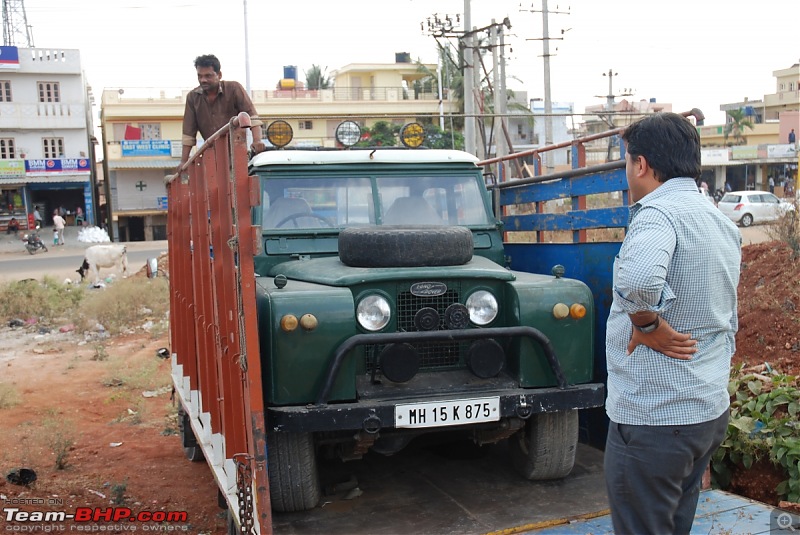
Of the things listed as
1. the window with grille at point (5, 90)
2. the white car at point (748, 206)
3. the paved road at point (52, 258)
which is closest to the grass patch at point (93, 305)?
the paved road at point (52, 258)

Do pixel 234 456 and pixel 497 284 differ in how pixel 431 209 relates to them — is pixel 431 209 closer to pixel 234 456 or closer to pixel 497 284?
pixel 497 284

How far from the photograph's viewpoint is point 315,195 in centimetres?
534

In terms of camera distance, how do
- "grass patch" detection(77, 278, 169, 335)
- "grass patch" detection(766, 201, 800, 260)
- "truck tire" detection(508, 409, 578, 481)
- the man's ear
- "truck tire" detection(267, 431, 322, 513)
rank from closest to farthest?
the man's ear < "truck tire" detection(267, 431, 322, 513) < "truck tire" detection(508, 409, 578, 481) < "grass patch" detection(766, 201, 800, 260) < "grass patch" detection(77, 278, 169, 335)

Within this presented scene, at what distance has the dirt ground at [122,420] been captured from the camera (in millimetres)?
5598

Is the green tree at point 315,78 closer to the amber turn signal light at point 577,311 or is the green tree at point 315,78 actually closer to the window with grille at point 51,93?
the window with grille at point 51,93

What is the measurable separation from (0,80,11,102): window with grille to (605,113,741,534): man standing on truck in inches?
1650

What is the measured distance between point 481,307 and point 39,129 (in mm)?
39710

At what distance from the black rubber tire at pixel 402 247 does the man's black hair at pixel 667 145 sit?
1.94 metres

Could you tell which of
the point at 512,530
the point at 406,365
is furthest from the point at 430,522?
the point at 406,365

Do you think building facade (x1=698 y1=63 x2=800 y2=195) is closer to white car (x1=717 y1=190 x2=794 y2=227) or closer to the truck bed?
white car (x1=717 y1=190 x2=794 y2=227)

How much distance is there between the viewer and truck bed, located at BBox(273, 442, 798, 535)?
3893 millimetres

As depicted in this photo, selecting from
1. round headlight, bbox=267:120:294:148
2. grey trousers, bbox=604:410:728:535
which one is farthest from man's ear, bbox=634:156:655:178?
round headlight, bbox=267:120:294:148

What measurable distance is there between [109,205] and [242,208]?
42.0 metres

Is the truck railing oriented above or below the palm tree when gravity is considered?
below
